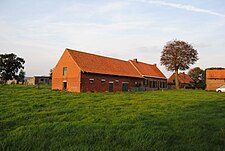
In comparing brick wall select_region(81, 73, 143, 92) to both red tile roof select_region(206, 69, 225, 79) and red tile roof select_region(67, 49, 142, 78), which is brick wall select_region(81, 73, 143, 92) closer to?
red tile roof select_region(67, 49, 142, 78)

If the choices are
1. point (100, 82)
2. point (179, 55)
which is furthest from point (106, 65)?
point (179, 55)

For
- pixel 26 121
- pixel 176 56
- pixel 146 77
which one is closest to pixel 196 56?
pixel 176 56

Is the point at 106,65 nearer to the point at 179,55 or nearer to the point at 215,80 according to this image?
Answer: the point at 179,55

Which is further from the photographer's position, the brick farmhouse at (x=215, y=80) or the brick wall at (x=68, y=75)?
the brick farmhouse at (x=215, y=80)

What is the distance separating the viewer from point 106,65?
37406 millimetres

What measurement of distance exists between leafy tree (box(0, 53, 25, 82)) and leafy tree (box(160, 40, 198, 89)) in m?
47.3

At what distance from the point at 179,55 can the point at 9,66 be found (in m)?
51.4

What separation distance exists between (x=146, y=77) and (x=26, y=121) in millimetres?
37991

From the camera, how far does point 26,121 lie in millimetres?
9102

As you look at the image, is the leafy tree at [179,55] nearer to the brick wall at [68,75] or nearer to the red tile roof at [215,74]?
the red tile roof at [215,74]

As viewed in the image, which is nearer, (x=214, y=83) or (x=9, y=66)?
(x=214, y=83)

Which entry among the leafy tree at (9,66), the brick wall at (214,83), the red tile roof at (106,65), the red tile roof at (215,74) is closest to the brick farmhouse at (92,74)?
the red tile roof at (106,65)

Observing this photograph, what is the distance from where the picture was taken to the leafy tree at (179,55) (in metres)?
49.4

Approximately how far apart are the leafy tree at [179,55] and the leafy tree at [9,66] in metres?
47.3
